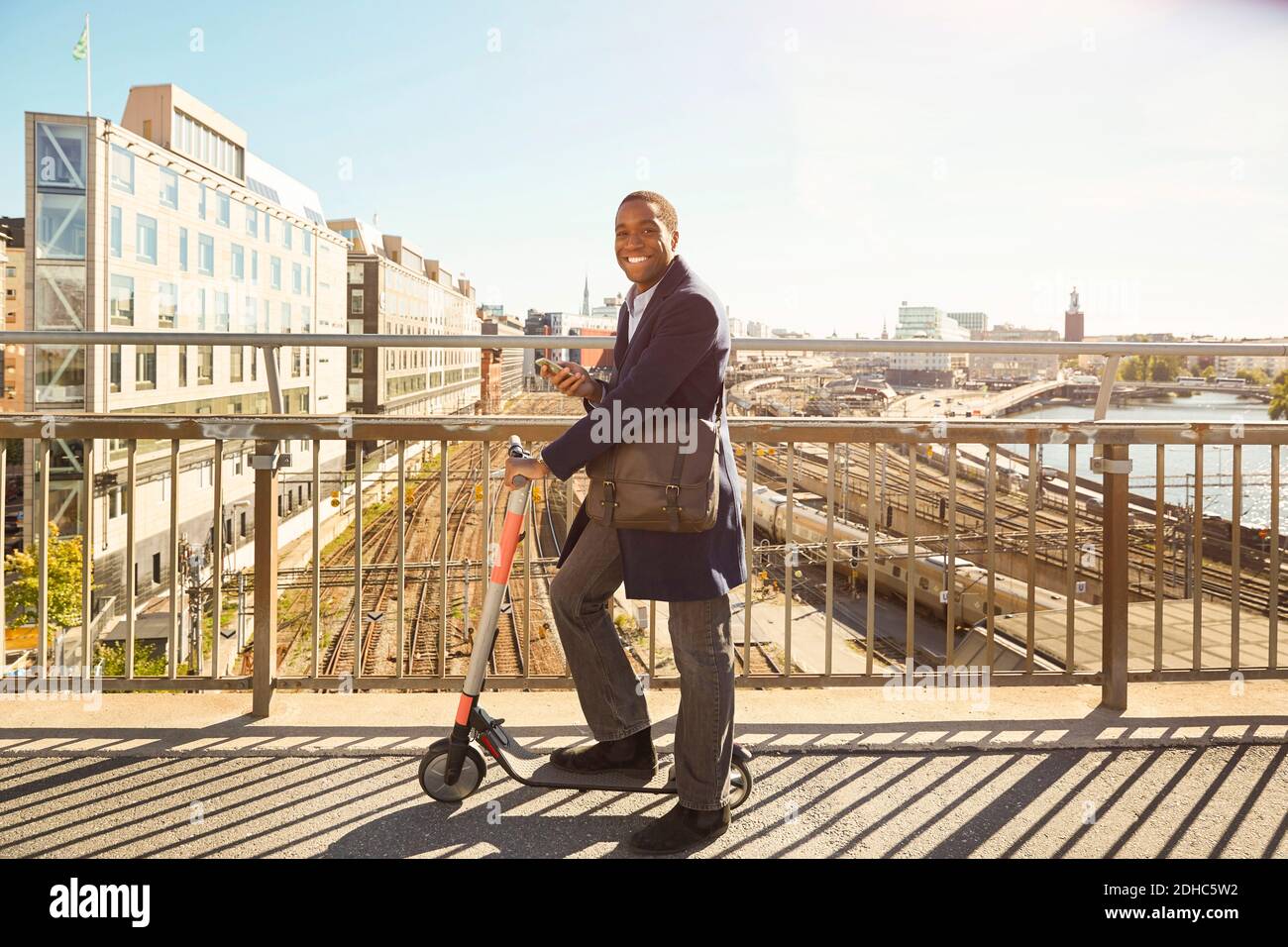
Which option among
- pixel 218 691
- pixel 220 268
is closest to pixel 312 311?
pixel 220 268

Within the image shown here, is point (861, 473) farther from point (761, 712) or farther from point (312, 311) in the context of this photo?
point (312, 311)

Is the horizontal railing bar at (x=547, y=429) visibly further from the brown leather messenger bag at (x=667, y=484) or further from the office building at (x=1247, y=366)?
the brown leather messenger bag at (x=667, y=484)

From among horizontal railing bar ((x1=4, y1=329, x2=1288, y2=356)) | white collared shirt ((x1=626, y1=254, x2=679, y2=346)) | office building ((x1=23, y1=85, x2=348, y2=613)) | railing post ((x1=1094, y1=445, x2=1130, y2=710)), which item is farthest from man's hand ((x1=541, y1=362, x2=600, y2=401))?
office building ((x1=23, y1=85, x2=348, y2=613))

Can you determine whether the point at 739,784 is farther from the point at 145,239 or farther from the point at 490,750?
the point at 145,239

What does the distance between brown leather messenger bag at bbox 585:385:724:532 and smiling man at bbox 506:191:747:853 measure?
6cm

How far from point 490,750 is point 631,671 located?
46 cm

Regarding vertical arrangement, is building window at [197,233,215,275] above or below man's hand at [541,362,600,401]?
above

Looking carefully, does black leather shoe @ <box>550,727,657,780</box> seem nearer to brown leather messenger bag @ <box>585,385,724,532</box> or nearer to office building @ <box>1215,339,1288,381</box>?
brown leather messenger bag @ <box>585,385,724,532</box>

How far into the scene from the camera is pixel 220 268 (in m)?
33.2

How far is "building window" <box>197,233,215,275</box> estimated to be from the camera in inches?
1230

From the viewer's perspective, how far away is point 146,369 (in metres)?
26.9

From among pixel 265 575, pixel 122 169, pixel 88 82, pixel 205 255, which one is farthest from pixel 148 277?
pixel 265 575

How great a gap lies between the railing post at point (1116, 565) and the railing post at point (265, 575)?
298 centimetres

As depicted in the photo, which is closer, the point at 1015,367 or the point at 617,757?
the point at 617,757
